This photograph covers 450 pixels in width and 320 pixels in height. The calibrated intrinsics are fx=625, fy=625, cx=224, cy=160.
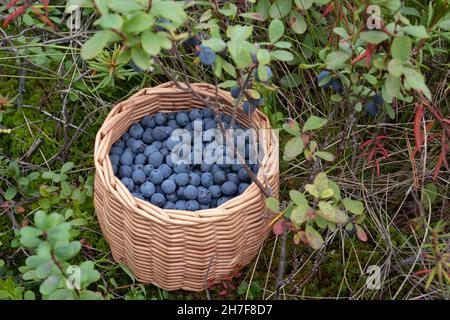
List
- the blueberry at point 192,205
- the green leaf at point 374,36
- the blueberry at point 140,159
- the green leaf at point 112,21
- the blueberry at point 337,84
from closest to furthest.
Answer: the green leaf at point 112,21
the green leaf at point 374,36
the blueberry at point 337,84
the blueberry at point 192,205
the blueberry at point 140,159

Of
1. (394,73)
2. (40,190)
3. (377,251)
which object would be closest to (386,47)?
(394,73)

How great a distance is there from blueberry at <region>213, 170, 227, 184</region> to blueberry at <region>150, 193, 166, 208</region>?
0.44ft

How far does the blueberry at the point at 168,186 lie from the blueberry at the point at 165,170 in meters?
0.03

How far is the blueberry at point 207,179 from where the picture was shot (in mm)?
1481

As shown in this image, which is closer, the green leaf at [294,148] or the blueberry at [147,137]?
Result: the green leaf at [294,148]

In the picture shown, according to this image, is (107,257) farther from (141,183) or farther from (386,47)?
(386,47)

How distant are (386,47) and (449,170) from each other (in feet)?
1.69

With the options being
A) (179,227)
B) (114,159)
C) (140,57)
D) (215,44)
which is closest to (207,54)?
(215,44)

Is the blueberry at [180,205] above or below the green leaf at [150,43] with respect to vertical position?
below

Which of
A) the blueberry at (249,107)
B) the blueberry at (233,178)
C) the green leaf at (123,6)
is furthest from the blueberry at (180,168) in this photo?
the green leaf at (123,6)

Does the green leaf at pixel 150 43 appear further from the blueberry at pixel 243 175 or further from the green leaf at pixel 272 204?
the blueberry at pixel 243 175

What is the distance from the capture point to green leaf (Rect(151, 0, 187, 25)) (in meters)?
1.00

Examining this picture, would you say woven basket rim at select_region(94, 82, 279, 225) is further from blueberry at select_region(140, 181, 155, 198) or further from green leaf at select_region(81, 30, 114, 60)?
green leaf at select_region(81, 30, 114, 60)

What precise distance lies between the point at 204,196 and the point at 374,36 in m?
0.57
